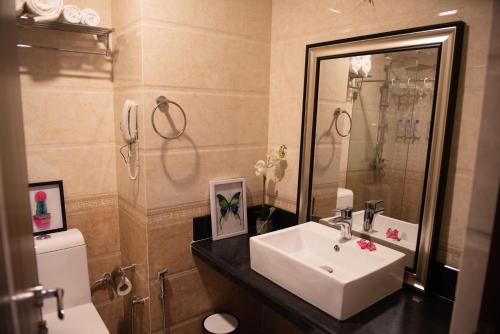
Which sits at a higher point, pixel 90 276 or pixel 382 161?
pixel 382 161

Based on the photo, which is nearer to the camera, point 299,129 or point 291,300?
point 291,300

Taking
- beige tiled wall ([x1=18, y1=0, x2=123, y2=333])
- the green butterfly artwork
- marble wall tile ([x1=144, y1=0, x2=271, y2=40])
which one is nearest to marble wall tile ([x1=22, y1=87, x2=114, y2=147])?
beige tiled wall ([x1=18, y1=0, x2=123, y2=333])

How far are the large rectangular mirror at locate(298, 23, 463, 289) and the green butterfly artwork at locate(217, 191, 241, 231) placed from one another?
357mm

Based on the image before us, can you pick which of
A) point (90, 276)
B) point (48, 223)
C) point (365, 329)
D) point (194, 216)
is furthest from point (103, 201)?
point (365, 329)

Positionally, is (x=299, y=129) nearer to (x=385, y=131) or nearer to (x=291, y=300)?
(x=385, y=131)

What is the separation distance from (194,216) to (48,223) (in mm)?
736

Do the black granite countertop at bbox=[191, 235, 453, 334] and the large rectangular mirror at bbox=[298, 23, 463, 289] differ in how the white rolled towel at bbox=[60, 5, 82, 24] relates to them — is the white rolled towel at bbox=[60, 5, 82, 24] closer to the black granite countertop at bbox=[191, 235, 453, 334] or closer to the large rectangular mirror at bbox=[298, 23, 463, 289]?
the large rectangular mirror at bbox=[298, 23, 463, 289]

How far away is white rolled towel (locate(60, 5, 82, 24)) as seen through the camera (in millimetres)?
1506

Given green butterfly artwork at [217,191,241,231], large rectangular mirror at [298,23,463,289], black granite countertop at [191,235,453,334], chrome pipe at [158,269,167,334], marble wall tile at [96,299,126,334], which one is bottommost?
marble wall tile at [96,299,126,334]

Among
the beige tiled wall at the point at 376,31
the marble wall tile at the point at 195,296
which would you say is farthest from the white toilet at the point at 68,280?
the beige tiled wall at the point at 376,31

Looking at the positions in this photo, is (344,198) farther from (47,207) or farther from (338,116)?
(47,207)

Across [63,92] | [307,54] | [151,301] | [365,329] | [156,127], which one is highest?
[307,54]

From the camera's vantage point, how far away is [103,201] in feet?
6.16

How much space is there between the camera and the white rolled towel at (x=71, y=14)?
1506 millimetres
